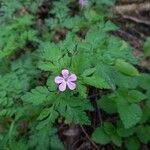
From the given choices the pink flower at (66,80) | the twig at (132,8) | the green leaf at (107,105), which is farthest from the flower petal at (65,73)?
the twig at (132,8)

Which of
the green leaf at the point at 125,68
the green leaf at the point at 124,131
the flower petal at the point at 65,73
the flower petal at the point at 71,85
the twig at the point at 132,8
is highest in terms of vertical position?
the flower petal at the point at 65,73

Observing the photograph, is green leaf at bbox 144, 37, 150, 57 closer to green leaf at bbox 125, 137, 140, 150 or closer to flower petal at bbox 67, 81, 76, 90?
green leaf at bbox 125, 137, 140, 150

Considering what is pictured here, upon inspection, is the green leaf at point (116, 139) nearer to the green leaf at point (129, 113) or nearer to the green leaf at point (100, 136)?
the green leaf at point (100, 136)

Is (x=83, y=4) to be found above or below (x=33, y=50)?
above

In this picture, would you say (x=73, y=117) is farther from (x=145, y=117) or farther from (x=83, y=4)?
(x=83, y=4)

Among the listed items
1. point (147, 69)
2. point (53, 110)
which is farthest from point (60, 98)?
point (147, 69)

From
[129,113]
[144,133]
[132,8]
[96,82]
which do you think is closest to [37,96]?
[96,82]
